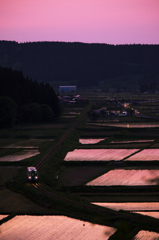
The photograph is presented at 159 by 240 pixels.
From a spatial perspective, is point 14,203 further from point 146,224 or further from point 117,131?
point 117,131

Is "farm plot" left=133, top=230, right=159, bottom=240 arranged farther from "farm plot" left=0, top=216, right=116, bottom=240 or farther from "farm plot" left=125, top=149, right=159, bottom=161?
"farm plot" left=125, top=149, right=159, bottom=161

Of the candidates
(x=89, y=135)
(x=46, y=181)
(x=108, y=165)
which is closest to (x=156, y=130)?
Result: (x=89, y=135)

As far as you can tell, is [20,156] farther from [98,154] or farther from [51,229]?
[51,229]

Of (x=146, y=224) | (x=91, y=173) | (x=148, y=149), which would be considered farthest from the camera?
(x=148, y=149)

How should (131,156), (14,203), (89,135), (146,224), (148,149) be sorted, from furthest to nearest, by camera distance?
(89,135), (148,149), (131,156), (14,203), (146,224)

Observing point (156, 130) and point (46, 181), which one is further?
point (156, 130)

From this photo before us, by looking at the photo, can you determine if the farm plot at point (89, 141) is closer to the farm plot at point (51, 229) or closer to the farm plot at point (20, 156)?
the farm plot at point (20, 156)
